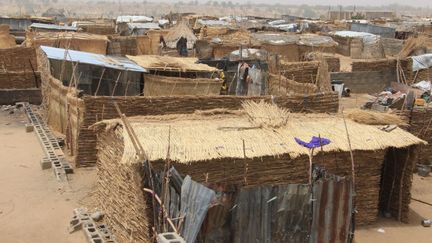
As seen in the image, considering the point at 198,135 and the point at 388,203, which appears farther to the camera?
the point at 388,203

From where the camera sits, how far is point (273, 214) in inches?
263

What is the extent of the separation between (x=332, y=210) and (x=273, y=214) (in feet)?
3.11

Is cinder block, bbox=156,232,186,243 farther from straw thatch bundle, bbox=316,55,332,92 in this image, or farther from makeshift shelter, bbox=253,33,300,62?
makeshift shelter, bbox=253,33,300,62

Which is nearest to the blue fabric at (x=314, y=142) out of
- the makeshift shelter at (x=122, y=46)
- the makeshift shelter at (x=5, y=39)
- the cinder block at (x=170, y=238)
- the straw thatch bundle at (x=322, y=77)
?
the cinder block at (x=170, y=238)

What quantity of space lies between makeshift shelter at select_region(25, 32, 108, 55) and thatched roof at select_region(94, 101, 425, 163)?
10848 millimetres

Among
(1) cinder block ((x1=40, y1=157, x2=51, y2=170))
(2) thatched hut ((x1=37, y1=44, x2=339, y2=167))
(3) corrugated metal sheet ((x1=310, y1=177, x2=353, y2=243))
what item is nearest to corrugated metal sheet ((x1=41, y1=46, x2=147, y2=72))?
(2) thatched hut ((x1=37, y1=44, x2=339, y2=167))

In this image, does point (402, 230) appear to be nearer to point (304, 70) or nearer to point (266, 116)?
point (266, 116)

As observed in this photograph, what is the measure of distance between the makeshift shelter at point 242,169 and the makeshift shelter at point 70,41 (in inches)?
439

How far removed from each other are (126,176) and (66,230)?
1.74 m

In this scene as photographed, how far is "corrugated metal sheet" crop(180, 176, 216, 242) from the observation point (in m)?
5.96

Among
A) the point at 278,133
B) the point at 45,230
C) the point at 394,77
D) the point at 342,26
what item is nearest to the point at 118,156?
the point at 45,230

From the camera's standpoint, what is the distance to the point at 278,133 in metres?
8.88

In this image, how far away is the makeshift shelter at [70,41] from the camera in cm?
1961

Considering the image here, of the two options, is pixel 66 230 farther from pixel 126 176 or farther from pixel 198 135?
pixel 198 135
